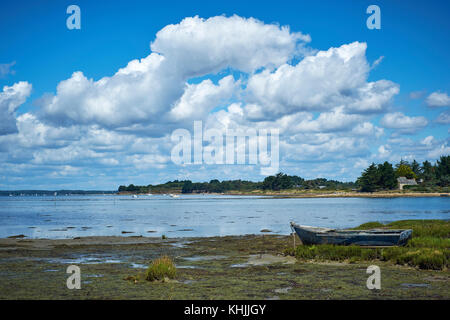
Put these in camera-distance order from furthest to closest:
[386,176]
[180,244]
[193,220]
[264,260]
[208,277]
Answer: [386,176] → [193,220] → [180,244] → [264,260] → [208,277]

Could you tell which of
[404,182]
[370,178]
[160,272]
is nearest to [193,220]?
[160,272]

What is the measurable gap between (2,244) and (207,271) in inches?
807

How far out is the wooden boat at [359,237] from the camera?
2267 cm

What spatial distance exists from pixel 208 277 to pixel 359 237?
9233 mm

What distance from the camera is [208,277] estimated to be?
18.5 m

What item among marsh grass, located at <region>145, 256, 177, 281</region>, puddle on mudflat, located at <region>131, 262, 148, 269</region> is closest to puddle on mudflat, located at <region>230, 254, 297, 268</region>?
puddle on mudflat, located at <region>131, 262, 148, 269</region>

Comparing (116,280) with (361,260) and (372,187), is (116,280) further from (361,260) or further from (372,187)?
(372,187)

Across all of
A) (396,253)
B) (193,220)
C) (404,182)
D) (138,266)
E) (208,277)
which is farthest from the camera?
(404,182)

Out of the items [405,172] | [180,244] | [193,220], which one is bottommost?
[193,220]

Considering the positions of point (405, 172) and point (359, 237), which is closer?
point (359, 237)

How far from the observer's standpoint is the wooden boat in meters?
22.7

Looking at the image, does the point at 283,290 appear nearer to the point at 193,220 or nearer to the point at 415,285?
the point at 415,285
